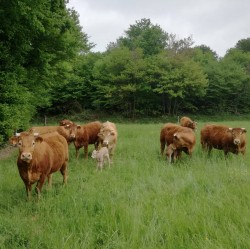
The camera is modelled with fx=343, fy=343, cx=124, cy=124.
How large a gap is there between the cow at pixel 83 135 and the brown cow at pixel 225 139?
13.0 feet

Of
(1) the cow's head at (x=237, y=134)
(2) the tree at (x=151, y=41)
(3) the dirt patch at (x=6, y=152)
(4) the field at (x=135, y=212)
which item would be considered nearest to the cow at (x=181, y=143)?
(1) the cow's head at (x=237, y=134)

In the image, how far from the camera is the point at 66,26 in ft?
53.8

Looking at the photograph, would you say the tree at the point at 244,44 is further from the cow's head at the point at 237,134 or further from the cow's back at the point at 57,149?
the cow's back at the point at 57,149

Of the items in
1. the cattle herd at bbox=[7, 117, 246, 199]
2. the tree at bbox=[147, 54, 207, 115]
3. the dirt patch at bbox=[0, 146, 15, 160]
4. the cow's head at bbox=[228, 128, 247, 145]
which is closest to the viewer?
the cattle herd at bbox=[7, 117, 246, 199]

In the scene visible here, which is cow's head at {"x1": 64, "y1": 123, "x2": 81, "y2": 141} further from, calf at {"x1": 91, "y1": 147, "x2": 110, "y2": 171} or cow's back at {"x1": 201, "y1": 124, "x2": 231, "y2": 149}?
cow's back at {"x1": 201, "y1": 124, "x2": 231, "y2": 149}

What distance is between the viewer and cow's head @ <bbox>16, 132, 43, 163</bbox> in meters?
5.93

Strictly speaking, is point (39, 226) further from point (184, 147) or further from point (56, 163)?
point (184, 147)

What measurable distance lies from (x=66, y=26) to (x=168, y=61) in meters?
27.1

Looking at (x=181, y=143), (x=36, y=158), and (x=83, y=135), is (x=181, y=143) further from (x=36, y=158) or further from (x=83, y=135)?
(x=36, y=158)

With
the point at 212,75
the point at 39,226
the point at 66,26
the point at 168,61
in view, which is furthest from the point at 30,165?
the point at 212,75

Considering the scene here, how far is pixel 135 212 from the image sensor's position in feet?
16.1

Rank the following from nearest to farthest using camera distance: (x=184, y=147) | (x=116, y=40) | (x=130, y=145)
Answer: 1. (x=184, y=147)
2. (x=130, y=145)
3. (x=116, y=40)

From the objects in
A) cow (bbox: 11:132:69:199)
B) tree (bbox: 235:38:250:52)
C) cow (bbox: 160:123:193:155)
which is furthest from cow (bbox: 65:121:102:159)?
tree (bbox: 235:38:250:52)

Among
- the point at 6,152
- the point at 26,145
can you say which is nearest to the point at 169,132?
the point at 26,145
